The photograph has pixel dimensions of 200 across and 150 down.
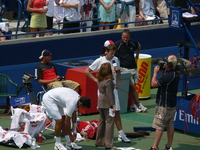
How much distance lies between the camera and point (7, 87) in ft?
45.5

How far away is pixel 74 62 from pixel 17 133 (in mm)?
4025

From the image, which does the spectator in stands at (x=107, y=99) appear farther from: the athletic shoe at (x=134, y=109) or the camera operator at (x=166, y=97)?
the athletic shoe at (x=134, y=109)

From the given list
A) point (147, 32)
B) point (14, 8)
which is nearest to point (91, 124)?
point (147, 32)

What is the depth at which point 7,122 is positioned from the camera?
12961 millimetres

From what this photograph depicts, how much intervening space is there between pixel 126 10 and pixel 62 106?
7.58 meters

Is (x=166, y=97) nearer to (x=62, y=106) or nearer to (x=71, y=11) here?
(x=62, y=106)

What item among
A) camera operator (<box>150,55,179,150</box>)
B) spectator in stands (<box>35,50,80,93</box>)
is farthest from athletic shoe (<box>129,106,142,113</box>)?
camera operator (<box>150,55,179,150</box>)

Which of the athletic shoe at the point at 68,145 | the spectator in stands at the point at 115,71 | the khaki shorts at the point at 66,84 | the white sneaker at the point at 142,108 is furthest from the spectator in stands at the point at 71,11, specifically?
the athletic shoe at the point at 68,145

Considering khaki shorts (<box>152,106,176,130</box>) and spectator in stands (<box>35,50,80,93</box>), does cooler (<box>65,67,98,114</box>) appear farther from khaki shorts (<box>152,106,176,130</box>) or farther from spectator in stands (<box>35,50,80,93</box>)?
khaki shorts (<box>152,106,176,130</box>)

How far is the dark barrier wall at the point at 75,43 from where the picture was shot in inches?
581

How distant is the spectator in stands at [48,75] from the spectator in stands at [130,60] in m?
1.31

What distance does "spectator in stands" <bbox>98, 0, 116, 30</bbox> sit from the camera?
16969 millimetres

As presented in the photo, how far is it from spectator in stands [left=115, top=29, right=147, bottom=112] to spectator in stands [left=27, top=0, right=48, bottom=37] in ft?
8.70

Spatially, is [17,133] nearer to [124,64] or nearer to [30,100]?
[30,100]
